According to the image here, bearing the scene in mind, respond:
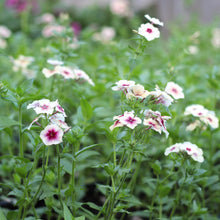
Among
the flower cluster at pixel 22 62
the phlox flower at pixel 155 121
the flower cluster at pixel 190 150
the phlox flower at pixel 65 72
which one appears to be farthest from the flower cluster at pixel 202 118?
the flower cluster at pixel 22 62

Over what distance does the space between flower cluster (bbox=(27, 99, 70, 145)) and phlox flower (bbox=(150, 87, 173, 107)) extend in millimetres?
326

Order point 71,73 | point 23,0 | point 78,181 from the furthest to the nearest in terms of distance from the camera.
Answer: point 23,0 < point 78,181 < point 71,73

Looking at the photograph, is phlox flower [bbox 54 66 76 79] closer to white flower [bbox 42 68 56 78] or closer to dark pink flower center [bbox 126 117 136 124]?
white flower [bbox 42 68 56 78]

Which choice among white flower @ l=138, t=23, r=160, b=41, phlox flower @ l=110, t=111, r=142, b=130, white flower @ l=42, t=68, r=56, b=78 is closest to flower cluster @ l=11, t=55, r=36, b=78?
white flower @ l=42, t=68, r=56, b=78

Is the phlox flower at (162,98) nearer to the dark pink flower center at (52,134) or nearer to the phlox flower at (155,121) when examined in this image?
the phlox flower at (155,121)

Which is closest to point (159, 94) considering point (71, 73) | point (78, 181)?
point (71, 73)

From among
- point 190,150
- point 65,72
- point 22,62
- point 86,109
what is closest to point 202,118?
point 190,150

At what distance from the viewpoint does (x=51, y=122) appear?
1048mm

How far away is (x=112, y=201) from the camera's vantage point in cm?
120

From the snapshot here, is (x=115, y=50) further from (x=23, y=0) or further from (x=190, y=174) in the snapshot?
(x=23, y=0)

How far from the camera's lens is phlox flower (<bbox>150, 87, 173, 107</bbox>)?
1.12 meters

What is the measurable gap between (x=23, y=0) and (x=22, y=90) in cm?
263

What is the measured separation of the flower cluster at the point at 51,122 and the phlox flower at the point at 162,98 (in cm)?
33

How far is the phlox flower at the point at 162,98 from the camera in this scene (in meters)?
1.12
